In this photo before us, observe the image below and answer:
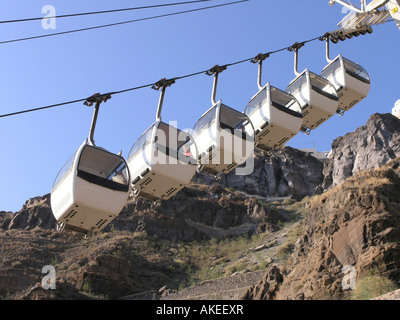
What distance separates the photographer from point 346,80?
17.5 metres

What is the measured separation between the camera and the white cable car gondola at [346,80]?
57.7ft

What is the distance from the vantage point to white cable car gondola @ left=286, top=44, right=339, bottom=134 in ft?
54.6

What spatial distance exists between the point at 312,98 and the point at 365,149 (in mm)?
50117

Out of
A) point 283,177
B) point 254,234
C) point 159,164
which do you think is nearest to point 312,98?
point 159,164

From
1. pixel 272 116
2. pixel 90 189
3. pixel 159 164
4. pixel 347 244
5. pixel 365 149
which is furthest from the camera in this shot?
pixel 365 149

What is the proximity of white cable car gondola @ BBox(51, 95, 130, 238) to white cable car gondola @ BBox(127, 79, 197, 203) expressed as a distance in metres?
0.50

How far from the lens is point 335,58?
17859 mm

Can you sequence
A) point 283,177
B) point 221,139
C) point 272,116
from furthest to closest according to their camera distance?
point 283,177 → point 272,116 → point 221,139

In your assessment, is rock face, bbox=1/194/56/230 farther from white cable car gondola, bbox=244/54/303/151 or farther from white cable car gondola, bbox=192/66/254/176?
white cable car gondola, bbox=192/66/254/176

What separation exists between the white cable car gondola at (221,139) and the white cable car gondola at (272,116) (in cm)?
81

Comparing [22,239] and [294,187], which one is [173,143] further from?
[294,187]

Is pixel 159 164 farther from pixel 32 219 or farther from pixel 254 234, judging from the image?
pixel 32 219

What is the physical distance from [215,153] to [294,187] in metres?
62.3

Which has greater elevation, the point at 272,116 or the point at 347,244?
the point at 272,116
